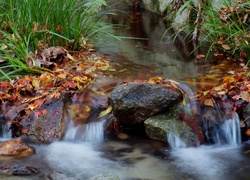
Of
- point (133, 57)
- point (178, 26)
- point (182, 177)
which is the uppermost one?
point (178, 26)

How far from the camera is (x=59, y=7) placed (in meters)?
5.77

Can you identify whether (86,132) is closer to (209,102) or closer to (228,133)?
(209,102)

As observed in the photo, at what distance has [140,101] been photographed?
432 centimetres

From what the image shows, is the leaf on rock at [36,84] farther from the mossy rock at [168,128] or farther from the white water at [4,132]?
the mossy rock at [168,128]

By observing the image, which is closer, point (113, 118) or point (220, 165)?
point (220, 165)

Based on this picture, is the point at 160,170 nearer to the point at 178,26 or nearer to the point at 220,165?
the point at 220,165

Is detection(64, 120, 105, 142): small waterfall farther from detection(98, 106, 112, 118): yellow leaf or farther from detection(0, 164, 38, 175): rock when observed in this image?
detection(0, 164, 38, 175): rock

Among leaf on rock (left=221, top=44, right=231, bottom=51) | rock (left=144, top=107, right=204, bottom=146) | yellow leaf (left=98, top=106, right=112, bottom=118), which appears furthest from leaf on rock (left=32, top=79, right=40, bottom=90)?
leaf on rock (left=221, top=44, right=231, bottom=51)

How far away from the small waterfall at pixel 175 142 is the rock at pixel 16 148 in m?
1.40

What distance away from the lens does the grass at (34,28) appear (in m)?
5.30

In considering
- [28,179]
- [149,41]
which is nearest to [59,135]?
[28,179]

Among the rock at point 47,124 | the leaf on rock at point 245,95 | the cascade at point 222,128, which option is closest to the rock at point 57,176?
the rock at point 47,124

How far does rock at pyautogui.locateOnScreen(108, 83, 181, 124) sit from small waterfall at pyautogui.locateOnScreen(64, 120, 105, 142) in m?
0.25

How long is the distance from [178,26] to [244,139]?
4562 millimetres
